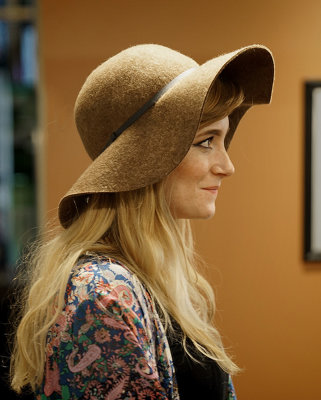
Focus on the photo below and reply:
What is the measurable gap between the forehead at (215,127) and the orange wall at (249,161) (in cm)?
106

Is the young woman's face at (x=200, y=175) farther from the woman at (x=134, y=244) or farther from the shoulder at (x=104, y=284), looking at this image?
the shoulder at (x=104, y=284)

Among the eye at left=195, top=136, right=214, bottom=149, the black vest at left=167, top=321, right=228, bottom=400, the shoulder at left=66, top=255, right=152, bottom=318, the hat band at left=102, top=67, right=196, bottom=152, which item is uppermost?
the hat band at left=102, top=67, right=196, bottom=152

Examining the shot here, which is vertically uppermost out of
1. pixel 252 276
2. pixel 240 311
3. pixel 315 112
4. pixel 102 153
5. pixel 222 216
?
pixel 315 112

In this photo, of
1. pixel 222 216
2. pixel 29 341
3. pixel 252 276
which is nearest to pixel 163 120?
pixel 29 341

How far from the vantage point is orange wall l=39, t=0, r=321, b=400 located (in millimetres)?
2016

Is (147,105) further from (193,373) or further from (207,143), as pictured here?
A: (193,373)

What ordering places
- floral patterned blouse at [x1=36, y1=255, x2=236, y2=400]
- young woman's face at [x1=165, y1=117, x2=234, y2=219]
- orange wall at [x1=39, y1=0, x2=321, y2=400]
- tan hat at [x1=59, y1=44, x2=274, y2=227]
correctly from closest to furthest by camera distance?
floral patterned blouse at [x1=36, y1=255, x2=236, y2=400], tan hat at [x1=59, y1=44, x2=274, y2=227], young woman's face at [x1=165, y1=117, x2=234, y2=219], orange wall at [x1=39, y1=0, x2=321, y2=400]

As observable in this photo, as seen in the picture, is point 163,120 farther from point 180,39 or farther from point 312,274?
point 312,274

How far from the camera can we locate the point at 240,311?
2148mm

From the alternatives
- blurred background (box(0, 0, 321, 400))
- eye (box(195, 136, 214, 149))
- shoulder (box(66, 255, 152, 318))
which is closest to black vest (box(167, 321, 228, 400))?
shoulder (box(66, 255, 152, 318))

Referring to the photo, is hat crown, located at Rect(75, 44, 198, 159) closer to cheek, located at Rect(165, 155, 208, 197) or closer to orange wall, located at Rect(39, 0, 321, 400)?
cheek, located at Rect(165, 155, 208, 197)

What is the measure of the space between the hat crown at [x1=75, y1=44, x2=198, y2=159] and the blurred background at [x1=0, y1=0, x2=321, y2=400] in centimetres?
103

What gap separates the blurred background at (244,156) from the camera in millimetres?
2016

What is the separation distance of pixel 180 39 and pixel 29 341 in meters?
1.47
